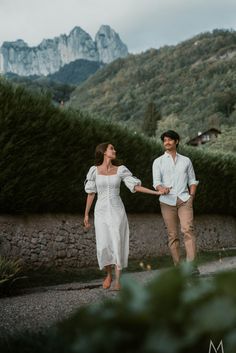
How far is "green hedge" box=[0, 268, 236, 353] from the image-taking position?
114 centimetres

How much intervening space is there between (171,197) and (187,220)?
0.40 m

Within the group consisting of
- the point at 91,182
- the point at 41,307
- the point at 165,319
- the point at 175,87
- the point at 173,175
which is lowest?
the point at 41,307

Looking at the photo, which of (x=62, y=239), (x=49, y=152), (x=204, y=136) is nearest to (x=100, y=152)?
(x=49, y=152)

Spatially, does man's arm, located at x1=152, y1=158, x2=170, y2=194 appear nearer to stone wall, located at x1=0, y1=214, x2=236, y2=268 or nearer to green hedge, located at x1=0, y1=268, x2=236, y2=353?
stone wall, located at x1=0, y1=214, x2=236, y2=268

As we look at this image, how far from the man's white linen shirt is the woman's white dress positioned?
0.52m

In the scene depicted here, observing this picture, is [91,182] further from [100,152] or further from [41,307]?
[41,307]

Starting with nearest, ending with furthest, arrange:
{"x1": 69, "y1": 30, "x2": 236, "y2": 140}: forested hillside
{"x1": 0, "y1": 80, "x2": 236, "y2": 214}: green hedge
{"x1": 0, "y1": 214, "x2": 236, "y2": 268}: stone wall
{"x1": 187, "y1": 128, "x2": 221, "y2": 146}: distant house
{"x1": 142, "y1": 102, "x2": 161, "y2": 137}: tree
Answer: {"x1": 0, "y1": 80, "x2": 236, "y2": 214}: green hedge < {"x1": 0, "y1": 214, "x2": 236, "y2": 268}: stone wall < {"x1": 187, "y1": 128, "x2": 221, "y2": 146}: distant house < {"x1": 142, "y1": 102, "x2": 161, "y2": 137}: tree < {"x1": 69, "y1": 30, "x2": 236, "y2": 140}: forested hillside

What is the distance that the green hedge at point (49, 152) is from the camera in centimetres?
1038

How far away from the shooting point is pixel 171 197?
8695 millimetres

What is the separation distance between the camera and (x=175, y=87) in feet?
331

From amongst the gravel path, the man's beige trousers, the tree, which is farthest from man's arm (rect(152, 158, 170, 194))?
the tree

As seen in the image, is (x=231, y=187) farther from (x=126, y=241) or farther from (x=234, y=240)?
(x=126, y=241)

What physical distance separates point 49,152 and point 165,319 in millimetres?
10194

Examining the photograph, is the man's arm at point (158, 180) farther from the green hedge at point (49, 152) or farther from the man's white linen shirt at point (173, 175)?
the green hedge at point (49, 152)
